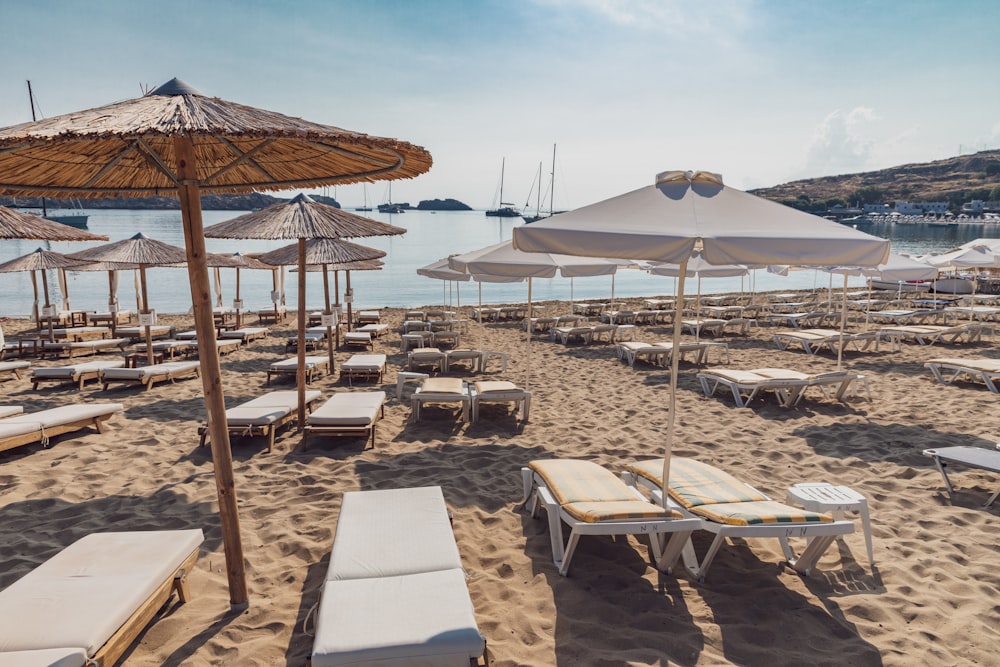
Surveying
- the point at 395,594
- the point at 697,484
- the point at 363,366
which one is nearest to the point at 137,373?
the point at 363,366

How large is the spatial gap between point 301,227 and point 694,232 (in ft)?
16.7

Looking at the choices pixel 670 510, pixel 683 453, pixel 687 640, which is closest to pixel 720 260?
pixel 670 510

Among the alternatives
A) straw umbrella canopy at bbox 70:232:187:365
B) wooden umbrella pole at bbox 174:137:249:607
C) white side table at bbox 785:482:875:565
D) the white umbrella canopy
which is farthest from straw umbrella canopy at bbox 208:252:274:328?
white side table at bbox 785:482:875:565

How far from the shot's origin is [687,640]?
2918 mm

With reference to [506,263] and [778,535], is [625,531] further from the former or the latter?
[506,263]

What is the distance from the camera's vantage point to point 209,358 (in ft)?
9.84

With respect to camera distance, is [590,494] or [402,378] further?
[402,378]

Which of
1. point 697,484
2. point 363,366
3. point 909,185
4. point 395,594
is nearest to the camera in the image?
point 395,594

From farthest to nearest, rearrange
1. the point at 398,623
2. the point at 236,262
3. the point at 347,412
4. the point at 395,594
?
1. the point at 236,262
2. the point at 347,412
3. the point at 395,594
4. the point at 398,623

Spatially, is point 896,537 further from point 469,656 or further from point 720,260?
point 469,656

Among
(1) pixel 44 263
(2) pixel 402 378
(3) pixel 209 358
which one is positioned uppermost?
(1) pixel 44 263

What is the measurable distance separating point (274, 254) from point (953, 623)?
36.6 ft

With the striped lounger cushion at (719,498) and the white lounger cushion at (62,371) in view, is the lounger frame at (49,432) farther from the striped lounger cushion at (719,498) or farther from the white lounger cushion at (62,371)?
the striped lounger cushion at (719,498)

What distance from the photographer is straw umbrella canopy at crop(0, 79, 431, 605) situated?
8.04 ft
